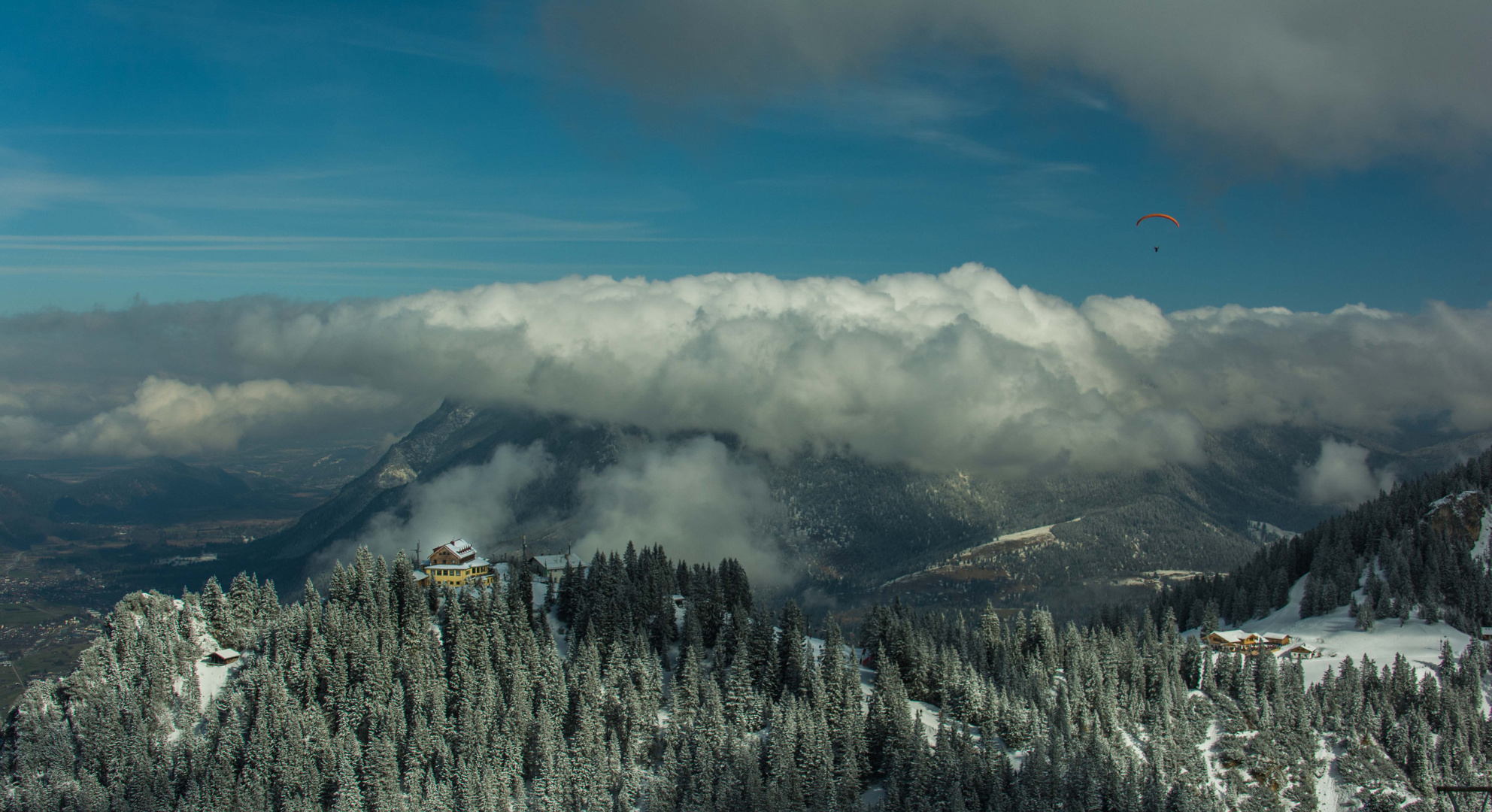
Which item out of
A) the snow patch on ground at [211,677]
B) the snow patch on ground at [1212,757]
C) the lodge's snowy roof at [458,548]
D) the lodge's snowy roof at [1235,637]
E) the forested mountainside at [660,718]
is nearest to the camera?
the forested mountainside at [660,718]

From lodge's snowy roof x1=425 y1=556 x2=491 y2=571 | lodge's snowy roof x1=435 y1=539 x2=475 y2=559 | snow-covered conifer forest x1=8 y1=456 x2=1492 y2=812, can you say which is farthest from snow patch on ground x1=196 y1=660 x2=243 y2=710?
lodge's snowy roof x1=435 y1=539 x2=475 y2=559

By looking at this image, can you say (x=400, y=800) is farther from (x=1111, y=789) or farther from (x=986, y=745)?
(x=1111, y=789)

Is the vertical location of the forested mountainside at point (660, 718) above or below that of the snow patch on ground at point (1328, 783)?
above

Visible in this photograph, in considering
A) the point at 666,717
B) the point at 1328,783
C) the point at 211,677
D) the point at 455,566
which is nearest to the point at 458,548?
the point at 455,566

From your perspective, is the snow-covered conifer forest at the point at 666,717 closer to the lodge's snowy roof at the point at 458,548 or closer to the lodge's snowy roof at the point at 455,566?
the lodge's snowy roof at the point at 455,566

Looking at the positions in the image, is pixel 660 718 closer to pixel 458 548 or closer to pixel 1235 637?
pixel 458 548

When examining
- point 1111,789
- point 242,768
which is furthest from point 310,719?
point 1111,789

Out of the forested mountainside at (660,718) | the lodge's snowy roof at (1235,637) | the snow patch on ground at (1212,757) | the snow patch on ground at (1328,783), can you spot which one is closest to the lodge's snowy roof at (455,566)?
the forested mountainside at (660,718)
